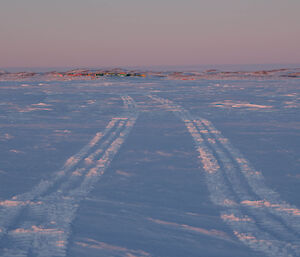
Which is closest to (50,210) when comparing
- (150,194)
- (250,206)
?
(150,194)

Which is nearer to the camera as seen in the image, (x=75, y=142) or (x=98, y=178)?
(x=98, y=178)

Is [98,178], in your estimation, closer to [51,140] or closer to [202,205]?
[202,205]

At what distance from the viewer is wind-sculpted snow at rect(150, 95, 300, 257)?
2918 millimetres

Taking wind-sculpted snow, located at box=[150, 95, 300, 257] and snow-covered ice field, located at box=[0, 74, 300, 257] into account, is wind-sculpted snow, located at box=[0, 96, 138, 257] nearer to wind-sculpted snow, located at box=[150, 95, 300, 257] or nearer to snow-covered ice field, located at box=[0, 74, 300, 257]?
snow-covered ice field, located at box=[0, 74, 300, 257]

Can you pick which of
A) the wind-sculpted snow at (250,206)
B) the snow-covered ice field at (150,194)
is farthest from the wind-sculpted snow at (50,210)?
the wind-sculpted snow at (250,206)

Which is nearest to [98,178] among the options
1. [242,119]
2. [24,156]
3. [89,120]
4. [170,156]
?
[170,156]

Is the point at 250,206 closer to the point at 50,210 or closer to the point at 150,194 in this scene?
the point at 150,194

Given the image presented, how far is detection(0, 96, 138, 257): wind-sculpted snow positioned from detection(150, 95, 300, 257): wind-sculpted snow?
5.11ft

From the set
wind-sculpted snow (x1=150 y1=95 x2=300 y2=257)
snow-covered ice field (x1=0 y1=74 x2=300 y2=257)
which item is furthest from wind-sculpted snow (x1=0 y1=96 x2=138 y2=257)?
wind-sculpted snow (x1=150 y1=95 x2=300 y2=257)

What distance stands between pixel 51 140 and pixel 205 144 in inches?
137

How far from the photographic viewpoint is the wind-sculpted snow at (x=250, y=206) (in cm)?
292

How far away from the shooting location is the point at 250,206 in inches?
145

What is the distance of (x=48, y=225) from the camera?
3244mm

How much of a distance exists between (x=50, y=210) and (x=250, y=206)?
212 centimetres
